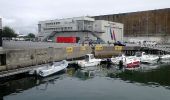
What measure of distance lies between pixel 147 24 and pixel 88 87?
4702 inches

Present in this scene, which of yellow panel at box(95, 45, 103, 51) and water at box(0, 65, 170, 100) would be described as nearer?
water at box(0, 65, 170, 100)

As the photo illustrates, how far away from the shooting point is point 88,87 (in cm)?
3253

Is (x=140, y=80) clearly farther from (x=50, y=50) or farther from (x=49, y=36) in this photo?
(x=49, y=36)

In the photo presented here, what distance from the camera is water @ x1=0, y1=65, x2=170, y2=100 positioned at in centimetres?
2773

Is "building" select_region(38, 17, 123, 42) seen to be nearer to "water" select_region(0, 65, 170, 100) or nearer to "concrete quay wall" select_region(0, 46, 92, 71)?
"concrete quay wall" select_region(0, 46, 92, 71)

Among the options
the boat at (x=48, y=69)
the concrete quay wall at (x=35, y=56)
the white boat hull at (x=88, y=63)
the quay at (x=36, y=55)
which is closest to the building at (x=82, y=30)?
the quay at (x=36, y=55)

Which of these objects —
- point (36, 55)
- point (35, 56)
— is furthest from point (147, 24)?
point (35, 56)

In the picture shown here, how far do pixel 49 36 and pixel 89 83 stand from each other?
9137 cm

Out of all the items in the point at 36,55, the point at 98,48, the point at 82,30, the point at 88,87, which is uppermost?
the point at 82,30

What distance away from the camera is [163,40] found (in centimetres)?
13200

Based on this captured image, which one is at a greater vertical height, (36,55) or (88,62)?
(36,55)

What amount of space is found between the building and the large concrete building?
20251 millimetres

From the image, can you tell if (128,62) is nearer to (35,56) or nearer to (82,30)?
(35,56)

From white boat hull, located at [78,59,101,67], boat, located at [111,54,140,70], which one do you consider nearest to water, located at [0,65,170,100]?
white boat hull, located at [78,59,101,67]
